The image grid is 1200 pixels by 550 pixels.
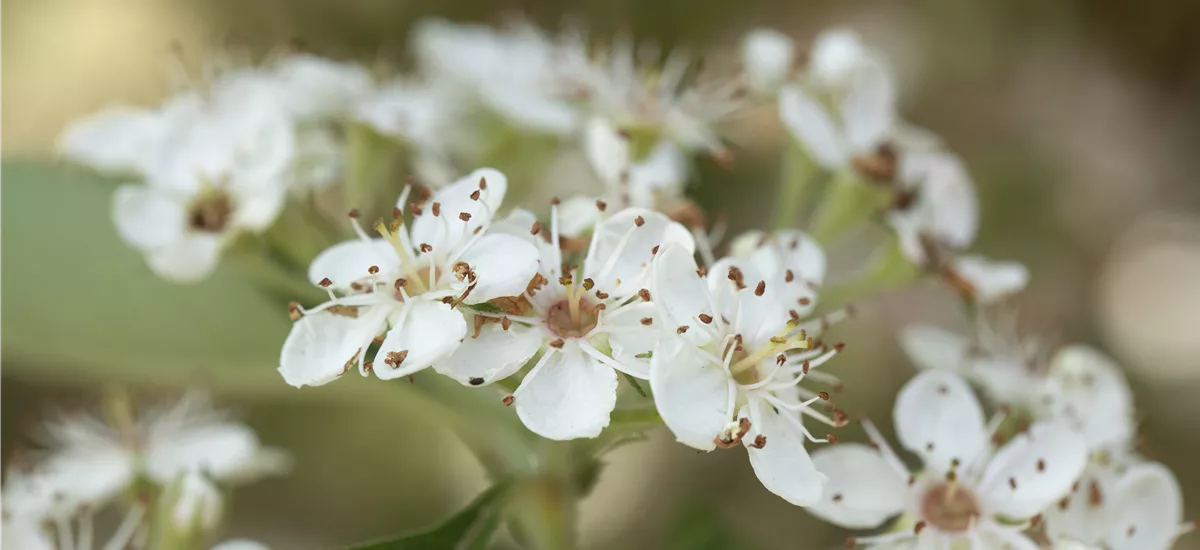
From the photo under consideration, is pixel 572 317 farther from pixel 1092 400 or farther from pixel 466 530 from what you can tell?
pixel 1092 400

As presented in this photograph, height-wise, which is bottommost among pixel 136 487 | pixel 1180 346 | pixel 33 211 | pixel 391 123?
pixel 1180 346

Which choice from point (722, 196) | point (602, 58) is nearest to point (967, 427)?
point (602, 58)

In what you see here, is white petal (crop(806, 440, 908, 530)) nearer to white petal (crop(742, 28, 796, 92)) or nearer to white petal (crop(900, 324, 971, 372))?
white petal (crop(900, 324, 971, 372))

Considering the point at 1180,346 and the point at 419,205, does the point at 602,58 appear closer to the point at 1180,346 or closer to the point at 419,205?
the point at 419,205

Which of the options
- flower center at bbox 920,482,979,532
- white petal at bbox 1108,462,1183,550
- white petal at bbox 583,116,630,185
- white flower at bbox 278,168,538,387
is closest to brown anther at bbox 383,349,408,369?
white flower at bbox 278,168,538,387

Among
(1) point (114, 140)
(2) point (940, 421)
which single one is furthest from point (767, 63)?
(1) point (114, 140)

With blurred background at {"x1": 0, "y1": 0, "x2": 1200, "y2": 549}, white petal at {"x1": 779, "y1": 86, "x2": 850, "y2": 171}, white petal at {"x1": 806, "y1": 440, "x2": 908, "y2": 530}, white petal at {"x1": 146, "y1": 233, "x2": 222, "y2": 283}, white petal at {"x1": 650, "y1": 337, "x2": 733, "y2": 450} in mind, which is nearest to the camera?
white petal at {"x1": 650, "y1": 337, "x2": 733, "y2": 450}
